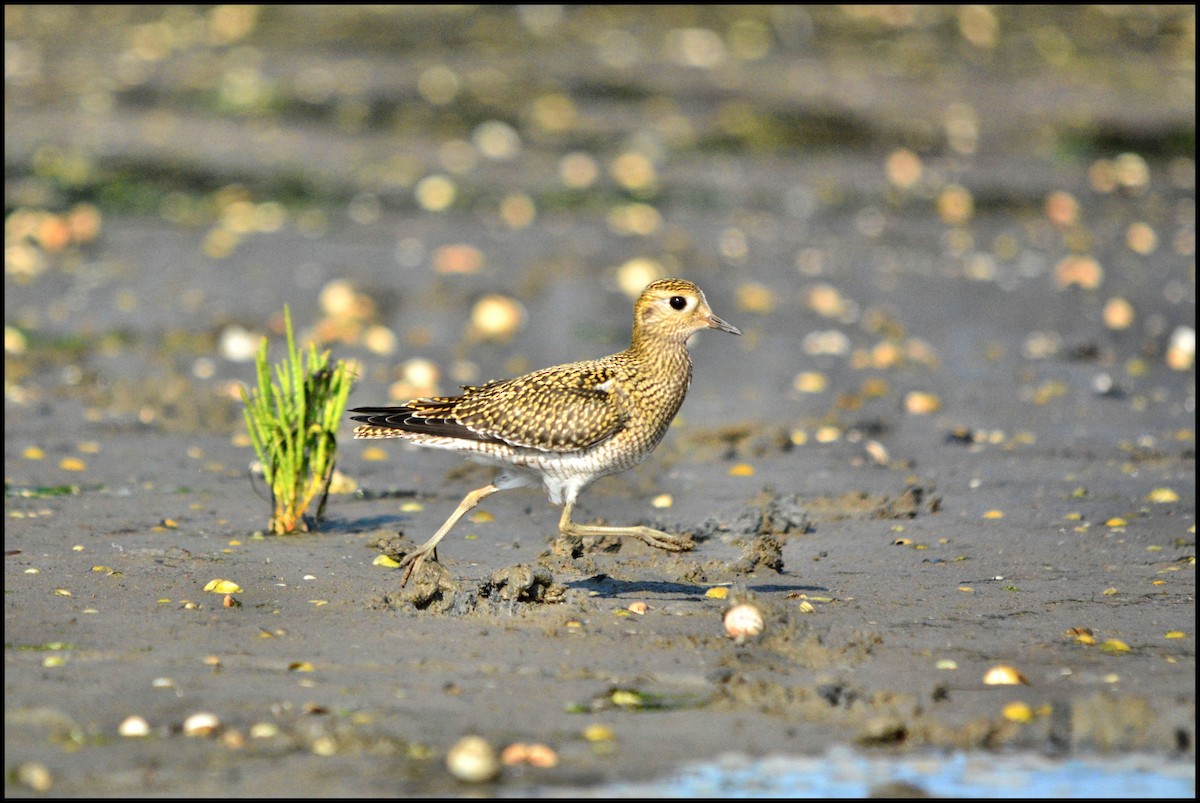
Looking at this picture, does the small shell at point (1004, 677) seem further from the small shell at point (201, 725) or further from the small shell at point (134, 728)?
the small shell at point (134, 728)

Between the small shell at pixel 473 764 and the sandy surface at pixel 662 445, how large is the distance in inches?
2.3

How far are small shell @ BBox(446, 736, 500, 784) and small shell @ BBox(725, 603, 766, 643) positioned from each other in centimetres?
162

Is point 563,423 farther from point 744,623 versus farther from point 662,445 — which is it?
point 662,445

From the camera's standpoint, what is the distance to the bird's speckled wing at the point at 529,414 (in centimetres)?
750

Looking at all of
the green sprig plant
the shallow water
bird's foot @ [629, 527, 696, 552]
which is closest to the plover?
bird's foot @ [629, 527, 696, 552]

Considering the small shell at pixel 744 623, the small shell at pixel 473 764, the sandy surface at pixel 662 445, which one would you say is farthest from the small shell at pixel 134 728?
the small shell at pixel 744 623

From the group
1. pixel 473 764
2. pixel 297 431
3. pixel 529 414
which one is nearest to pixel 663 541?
pixel 529 414

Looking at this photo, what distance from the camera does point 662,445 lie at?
1035 cm

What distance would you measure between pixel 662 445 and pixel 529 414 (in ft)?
9.48

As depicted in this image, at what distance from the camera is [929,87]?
767 inches

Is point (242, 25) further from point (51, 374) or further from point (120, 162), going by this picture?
point (51, 374)

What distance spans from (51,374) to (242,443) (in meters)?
2.18

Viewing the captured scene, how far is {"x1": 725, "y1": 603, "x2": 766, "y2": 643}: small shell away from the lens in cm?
638

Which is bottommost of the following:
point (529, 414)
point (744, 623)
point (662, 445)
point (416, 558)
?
point (744, 623)
